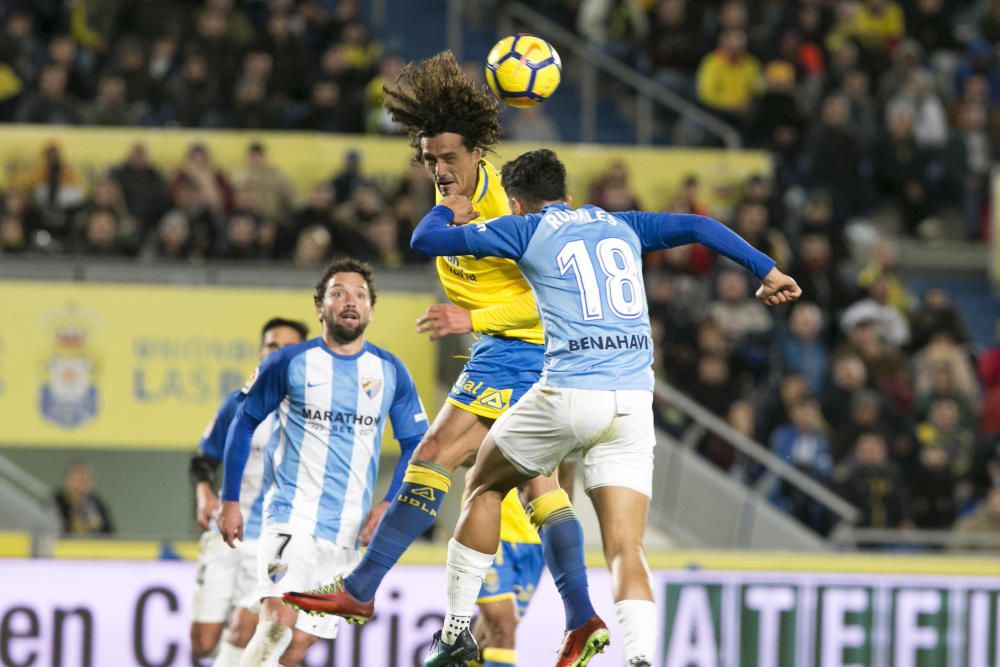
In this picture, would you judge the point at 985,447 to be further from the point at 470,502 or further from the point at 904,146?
the point at 470,502

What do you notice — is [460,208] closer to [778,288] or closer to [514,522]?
[778,288]

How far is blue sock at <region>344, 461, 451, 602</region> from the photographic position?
25.0ft

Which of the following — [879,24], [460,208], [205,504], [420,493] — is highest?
[879,24]

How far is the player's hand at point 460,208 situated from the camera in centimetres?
726

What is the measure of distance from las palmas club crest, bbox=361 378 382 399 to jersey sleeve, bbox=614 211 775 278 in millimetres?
1842

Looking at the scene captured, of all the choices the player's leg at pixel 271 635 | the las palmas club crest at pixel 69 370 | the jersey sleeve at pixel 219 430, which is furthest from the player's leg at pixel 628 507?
the las palmas club crest at pixel 69 370

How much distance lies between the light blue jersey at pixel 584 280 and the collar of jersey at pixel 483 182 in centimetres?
82

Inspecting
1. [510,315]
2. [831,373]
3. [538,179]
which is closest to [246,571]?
[510,315]

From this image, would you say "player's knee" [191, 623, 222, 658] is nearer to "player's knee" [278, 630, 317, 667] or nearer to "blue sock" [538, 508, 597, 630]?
"player's knee" [278, 630, 317, 667]

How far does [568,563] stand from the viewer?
7664 millimetres

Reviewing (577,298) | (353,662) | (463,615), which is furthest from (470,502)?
(353,662)

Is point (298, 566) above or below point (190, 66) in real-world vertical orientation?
below

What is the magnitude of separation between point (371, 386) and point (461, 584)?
143cm

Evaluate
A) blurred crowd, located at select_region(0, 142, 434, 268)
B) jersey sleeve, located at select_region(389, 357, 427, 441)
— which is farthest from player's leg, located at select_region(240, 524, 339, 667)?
blurred crowd, located at select_region(0, 142, 434, 268)
